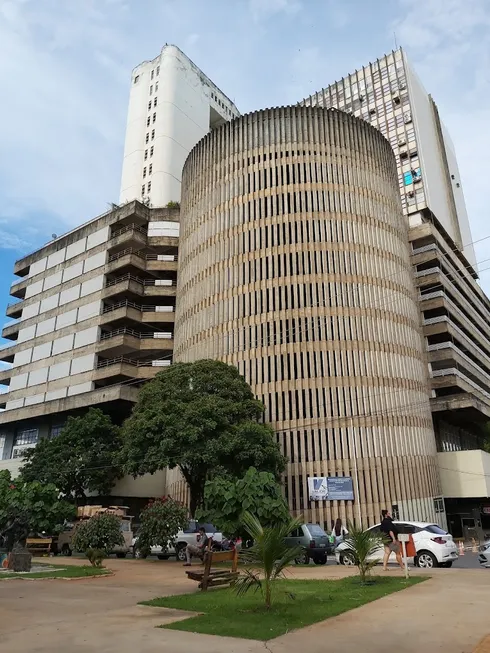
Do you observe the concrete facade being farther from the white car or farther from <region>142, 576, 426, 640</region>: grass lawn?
<region>142, 576, 426, 640</region>: grass lawn

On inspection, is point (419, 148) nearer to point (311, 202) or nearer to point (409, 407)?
point (311, 202)

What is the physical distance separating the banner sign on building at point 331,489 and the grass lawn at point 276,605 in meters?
22.1

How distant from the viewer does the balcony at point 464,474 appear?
135 ft

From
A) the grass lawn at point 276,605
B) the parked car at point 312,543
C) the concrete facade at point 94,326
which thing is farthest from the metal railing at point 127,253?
the grass lawn at point 276,605

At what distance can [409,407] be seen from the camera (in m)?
39.4

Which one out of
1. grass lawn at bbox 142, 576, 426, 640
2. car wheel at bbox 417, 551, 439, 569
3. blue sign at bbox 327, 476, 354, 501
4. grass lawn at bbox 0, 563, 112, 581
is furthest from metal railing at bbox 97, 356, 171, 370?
grass lawn at bbox 142, 576, 426, 640

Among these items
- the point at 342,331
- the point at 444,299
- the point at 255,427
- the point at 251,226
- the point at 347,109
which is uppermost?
the point at 347,109

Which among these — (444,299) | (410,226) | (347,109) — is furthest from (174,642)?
(347,109)

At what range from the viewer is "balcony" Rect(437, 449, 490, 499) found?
41031mm

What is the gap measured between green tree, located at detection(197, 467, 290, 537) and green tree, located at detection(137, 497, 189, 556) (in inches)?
38.3

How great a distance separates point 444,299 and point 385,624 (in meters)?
45.1

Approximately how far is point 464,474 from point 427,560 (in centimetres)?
2694

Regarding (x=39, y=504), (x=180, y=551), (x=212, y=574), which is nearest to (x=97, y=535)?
(x=180, y=551)

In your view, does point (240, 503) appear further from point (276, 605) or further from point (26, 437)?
point (26, 437)
